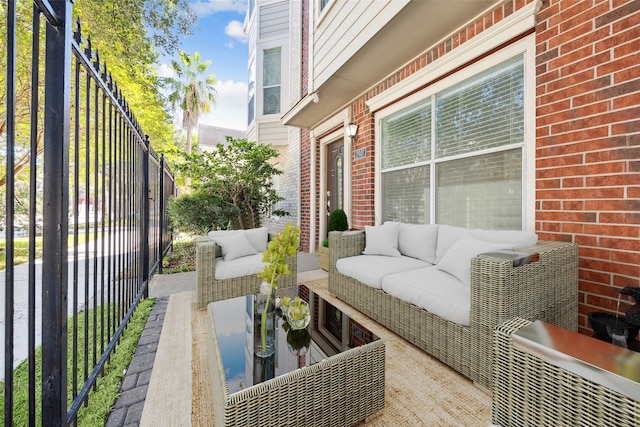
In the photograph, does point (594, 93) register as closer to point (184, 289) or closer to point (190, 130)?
point (184, 289)

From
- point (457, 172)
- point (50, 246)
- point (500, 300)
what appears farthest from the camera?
point (457, 172)

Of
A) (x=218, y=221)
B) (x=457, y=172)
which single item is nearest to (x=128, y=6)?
(x=218, y=221)

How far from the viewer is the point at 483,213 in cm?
265

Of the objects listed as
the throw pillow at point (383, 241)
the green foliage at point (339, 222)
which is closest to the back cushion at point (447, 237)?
the throw pillow at point (383, 241)

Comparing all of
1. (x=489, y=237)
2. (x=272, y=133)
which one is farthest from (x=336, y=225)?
(x=272, y=133)

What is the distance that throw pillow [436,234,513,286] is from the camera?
1965 millimetres

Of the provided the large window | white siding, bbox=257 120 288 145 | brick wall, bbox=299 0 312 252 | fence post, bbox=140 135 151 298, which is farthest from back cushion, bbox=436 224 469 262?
white siding, bbox=257 120 288 145

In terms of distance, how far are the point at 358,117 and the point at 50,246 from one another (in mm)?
4026

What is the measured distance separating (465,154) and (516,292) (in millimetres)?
1678

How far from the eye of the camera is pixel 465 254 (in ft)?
6.72

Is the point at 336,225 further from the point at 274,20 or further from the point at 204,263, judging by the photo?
the point at 274,20

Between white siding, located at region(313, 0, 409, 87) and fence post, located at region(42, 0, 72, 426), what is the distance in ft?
8.07

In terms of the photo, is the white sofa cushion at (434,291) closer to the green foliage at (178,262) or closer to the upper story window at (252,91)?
the green foliage at (178,262)

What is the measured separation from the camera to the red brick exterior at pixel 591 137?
1724mm
